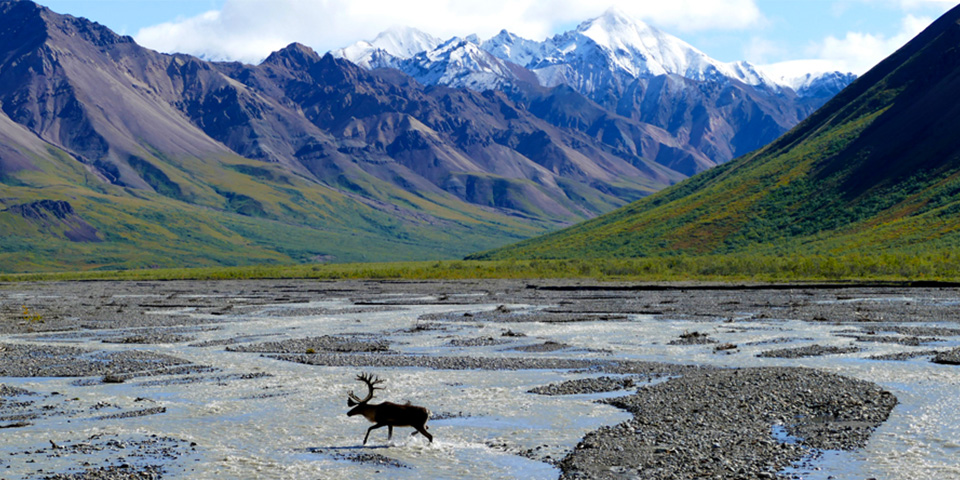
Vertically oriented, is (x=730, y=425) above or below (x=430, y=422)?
above

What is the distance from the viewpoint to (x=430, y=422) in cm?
2686

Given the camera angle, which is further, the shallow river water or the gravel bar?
the shallow river water

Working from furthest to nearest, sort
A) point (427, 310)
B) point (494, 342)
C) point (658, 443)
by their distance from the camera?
point (427, 310)
point (494, 342)
point (658, 443)

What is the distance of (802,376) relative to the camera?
3319 cm

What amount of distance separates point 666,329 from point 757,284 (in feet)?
174

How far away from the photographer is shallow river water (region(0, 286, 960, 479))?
21656 mm

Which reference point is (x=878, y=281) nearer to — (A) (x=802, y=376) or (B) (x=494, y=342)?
(B) (x=494, y=342)

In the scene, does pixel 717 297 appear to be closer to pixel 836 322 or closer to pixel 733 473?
pixel 836 322

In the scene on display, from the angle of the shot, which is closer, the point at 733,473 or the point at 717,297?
the point at 733,473

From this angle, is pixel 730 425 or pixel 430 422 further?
pixel 430 422

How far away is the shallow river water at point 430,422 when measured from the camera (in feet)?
71.1

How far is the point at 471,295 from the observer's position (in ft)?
328

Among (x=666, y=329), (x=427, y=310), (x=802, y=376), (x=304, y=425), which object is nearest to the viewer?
(x=304, y=425)

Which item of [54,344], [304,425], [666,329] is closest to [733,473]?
[304,425]
